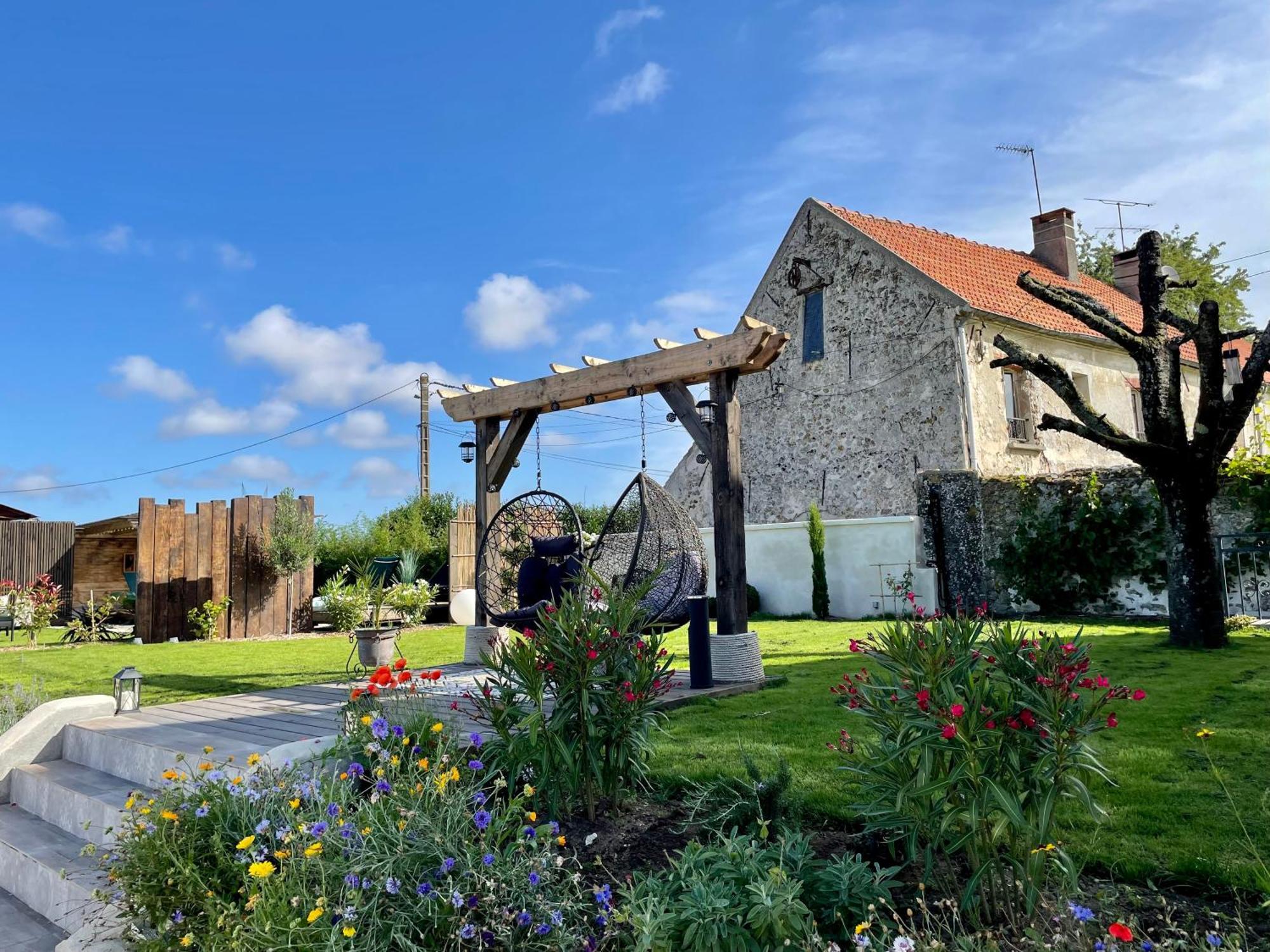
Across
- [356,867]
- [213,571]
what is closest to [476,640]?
[356,867]

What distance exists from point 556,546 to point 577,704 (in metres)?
4.35

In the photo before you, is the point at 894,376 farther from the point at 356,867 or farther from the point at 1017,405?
the point at 356,867

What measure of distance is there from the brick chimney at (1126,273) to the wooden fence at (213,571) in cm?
1806

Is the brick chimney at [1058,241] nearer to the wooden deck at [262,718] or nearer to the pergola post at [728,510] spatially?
the pergola post at [728,510]

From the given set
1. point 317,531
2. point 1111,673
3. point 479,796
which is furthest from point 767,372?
point 479,796

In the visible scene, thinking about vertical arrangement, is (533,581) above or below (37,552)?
below

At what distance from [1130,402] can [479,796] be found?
16389 millimetres

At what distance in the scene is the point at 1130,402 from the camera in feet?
50.8

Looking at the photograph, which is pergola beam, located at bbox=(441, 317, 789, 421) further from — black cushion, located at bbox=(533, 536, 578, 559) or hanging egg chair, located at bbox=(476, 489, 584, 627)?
black cushion, located at bbox=(533, 536, 578, 559)

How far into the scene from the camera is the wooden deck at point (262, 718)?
168 inches

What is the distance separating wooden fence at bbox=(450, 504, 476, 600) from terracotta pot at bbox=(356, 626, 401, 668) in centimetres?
741

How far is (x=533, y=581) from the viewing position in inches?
286

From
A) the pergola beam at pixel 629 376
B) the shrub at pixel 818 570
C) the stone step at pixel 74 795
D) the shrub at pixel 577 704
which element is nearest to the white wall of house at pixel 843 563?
the shrub at pixel 818 570

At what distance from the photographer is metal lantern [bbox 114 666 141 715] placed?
559 cm
